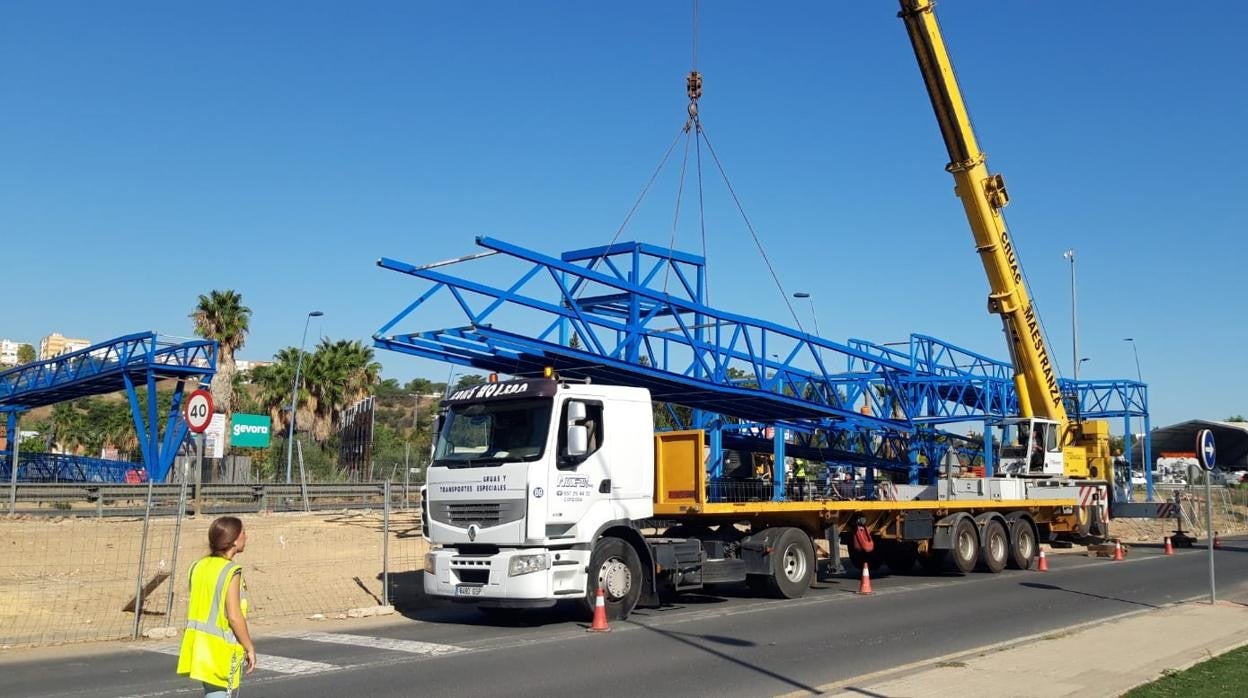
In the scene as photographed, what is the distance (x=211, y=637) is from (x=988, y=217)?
73.8 ft

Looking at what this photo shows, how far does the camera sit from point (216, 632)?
5453 mm

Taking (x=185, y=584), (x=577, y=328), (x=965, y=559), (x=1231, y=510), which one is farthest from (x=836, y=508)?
(x=1231, y=510)

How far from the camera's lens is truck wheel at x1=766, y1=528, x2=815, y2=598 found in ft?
51.8

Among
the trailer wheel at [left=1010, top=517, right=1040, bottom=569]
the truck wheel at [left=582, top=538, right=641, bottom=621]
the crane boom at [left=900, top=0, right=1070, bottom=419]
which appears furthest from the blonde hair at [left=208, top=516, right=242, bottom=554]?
the crane boom at [left=900, top=0, right=1070, bottom=419]

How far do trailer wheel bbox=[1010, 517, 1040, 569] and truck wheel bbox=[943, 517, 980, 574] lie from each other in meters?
1.41

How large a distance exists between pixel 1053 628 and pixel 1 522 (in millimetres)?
23980

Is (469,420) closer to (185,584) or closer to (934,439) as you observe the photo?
(185,584)

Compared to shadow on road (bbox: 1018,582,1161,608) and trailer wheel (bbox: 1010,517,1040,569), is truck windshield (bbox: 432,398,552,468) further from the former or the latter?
trailer wheel (bbox: 1010,517,1040,569)

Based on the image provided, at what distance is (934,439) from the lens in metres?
38.0

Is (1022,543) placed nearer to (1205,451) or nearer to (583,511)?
(1205,451)

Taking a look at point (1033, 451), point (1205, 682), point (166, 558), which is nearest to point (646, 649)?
point (1205, 682)

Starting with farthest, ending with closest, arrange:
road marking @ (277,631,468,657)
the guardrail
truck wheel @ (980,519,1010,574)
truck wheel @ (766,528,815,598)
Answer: the guardrail, truck wheel @ (980,519,1010,574), truck wheel @ (766,528,815,598), road marking @ (277,631,468,657)

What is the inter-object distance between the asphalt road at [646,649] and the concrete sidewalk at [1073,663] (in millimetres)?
573

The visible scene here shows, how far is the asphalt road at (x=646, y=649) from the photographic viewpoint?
9.48 metres
